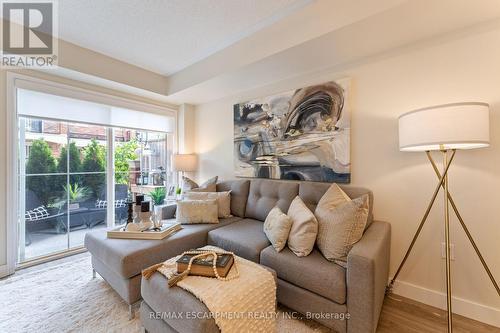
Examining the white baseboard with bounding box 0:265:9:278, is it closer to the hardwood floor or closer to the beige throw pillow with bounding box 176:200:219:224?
the beige throw pillow with bounding box 176:200:219:224

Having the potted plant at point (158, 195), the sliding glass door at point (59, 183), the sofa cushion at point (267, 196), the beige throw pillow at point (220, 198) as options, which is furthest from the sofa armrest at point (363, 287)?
the sliding glass door at point (59, 183)

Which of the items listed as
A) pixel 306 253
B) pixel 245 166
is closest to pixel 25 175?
pixel 245 166

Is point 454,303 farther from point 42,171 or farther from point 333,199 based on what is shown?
point 42,171

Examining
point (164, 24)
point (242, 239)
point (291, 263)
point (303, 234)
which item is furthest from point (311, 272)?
point (164, 24)

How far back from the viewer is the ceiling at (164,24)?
184cm

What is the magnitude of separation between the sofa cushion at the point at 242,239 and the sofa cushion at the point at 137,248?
0.62ft

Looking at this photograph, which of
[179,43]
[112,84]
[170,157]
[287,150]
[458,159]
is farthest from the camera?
[170,157]

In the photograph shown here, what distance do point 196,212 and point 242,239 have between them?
744mm

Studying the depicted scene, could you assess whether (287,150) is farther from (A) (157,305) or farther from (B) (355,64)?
(A) (157,305)

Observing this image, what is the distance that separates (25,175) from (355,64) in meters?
3.80

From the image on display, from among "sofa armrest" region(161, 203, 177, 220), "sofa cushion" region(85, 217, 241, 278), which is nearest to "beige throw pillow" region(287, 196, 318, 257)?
"sofa cushion" region(85, 217, 241, 278)

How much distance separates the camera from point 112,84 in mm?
2873

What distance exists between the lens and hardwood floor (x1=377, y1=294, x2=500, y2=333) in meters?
1.53

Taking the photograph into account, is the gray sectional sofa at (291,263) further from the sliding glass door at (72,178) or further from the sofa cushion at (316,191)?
the sliding glass door at (72,178)
